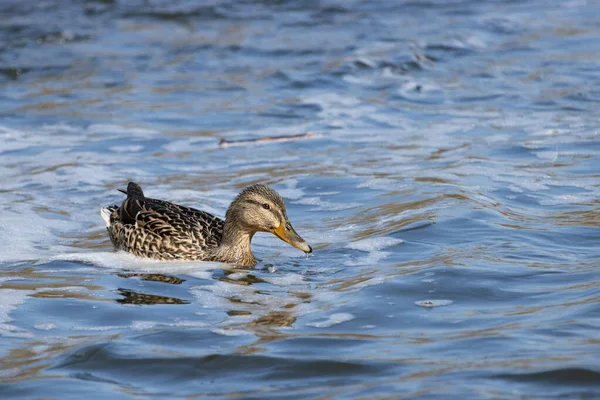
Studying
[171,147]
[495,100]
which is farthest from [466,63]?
[171,147]

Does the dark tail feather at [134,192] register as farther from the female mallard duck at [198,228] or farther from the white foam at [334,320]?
the white foam at [334,320]

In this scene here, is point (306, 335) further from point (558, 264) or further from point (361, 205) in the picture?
point (361, 205)

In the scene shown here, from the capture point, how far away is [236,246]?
8648 millimetres

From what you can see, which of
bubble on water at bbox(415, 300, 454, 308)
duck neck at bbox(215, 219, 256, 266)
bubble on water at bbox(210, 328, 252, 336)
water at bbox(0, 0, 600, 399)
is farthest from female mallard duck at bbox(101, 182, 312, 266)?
bubble on water at bbox(210, 328, 252, 336)

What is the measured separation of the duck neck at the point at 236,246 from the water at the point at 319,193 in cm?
12

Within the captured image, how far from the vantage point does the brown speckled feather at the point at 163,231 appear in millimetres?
8812

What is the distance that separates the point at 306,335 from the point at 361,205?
3.85 m

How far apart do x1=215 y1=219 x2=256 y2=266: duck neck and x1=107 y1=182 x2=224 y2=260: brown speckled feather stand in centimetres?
18

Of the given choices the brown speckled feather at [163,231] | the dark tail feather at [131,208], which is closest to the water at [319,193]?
the brown speckled feather at [163,231]

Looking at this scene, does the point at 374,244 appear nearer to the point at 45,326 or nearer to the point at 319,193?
the point at 319,193

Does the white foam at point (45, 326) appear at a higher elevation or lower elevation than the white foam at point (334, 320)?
higher

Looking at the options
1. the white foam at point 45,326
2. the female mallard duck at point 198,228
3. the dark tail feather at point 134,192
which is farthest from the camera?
the dark tail feather at point 134,192

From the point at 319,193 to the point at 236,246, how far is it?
86.6 inches

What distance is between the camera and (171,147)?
13164mm
